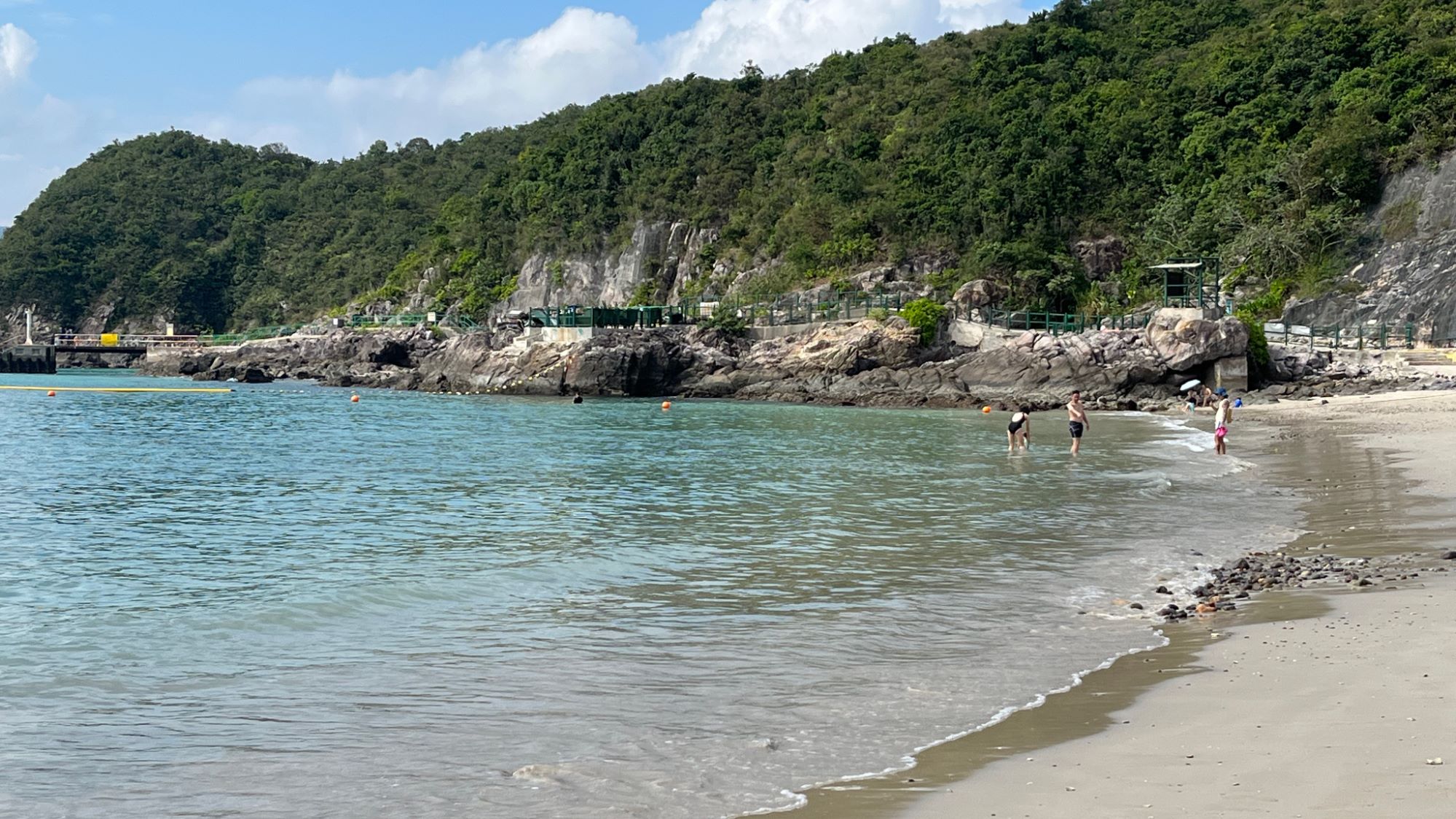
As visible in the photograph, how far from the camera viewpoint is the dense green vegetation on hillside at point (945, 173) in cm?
5631

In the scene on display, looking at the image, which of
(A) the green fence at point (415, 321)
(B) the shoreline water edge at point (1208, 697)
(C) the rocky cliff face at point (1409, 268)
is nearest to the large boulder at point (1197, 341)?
(C) the rocky cliff face at point (1409, 268)

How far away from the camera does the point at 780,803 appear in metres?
5.89

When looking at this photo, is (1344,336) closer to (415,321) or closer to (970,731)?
(970,731)

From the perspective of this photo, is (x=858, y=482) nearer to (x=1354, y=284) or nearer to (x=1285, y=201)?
(x=1354, y=284)

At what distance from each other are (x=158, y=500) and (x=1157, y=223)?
52.7m

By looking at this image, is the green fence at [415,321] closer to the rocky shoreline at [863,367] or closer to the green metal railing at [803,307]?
the rocky shoreline at [863,367]

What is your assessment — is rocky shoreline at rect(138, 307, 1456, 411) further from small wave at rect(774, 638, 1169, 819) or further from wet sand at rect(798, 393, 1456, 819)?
small wave at rect(774, 638, 1169, 819)

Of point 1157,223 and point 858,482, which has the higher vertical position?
point 1157,223

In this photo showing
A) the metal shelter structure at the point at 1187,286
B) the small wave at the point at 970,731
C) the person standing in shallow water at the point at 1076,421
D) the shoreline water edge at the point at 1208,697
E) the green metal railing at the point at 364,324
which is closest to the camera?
the shoreline water edge at the point at 1208,697

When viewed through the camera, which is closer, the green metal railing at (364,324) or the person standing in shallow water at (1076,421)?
the person standing in shallow water at (1076,421)

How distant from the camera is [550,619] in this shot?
10.8 m

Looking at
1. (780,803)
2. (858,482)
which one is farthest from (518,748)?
(858,482)

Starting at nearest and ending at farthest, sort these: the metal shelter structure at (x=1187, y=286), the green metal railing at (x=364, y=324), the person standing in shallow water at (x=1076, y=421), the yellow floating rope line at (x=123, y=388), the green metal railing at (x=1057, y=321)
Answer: the person standing in shallow water at (x=1076, y=421) < the metal shelter structure at (x=1187, y=286) < the green metal railing at (x=1057, y=321) < the yellow floating rope line at (x=123, y=388) < the green metal railing at (x=364, y=324)

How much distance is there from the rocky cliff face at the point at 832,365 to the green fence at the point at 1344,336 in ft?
16.5
